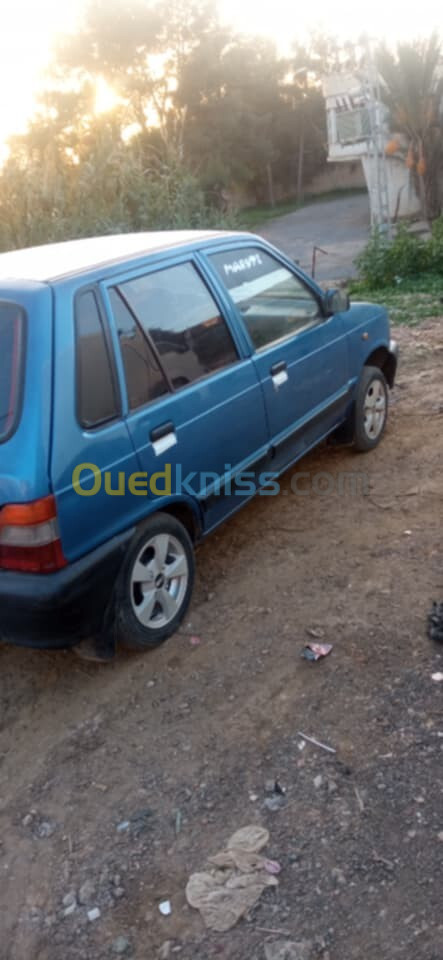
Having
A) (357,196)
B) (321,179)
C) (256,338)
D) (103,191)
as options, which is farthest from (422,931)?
(321,179)

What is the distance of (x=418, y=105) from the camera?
21.4m

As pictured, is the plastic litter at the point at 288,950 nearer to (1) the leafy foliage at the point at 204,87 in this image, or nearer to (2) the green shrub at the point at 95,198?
(2) the green shrub at the point at 95,198

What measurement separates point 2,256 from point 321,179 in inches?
1631

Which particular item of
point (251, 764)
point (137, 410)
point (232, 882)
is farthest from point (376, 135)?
point (232, 882)

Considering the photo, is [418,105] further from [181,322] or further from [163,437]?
[163,437]

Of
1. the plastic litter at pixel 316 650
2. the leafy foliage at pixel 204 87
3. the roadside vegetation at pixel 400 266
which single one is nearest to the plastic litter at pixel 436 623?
the plastic litter at pixel 316 650

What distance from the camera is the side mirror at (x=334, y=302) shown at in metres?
4.71

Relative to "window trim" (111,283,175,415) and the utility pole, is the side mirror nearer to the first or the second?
"window trim" (111,283,175,415)

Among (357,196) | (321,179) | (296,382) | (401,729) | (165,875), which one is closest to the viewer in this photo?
(165,875)

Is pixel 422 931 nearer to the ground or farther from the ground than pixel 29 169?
nearer to the ground

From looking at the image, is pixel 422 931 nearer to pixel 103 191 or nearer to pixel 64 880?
pixel 64 880

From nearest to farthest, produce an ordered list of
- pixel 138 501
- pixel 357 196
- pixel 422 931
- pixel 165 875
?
pixel 422 931 → pixel 165 875 → pixel 138 501 → pixel 357 196

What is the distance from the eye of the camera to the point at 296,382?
442 centimetres

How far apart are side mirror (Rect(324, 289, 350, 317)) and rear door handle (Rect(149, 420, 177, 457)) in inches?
66.5
